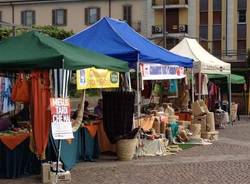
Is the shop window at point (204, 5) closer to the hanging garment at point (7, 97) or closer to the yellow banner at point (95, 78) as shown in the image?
the hanging garment at point (7, 97)

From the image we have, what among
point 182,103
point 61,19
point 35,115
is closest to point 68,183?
point 35,115

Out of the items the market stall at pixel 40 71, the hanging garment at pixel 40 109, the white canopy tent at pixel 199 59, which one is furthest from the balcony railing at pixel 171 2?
the hanging garment at pixel 40 109

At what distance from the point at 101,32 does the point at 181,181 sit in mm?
6504

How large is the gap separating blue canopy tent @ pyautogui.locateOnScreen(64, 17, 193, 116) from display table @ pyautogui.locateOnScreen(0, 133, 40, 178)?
14.5 feet

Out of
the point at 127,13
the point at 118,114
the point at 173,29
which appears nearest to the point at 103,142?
the point at 118,114

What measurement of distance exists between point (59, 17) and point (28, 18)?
3.91 metres

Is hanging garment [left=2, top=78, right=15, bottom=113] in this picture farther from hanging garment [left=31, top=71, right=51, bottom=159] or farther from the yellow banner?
hanging garment [left=31, top=71, right=51, bottom=159]

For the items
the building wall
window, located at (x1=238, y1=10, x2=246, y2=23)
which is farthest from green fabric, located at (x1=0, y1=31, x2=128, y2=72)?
the building wall

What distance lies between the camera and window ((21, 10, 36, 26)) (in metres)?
66.7

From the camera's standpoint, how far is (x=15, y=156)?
11.4 meters

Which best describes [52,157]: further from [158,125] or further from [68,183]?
[158,125]

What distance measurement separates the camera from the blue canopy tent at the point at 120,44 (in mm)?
15094

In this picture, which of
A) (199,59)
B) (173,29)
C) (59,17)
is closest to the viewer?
(199,59)

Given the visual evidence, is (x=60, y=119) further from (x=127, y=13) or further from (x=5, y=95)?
(x=127, y=13)
